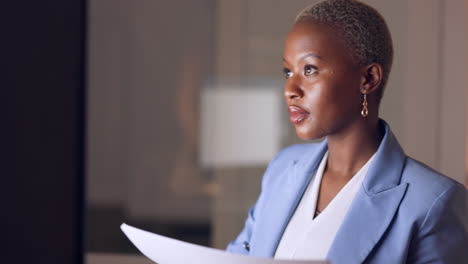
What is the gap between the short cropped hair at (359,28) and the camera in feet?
3.39

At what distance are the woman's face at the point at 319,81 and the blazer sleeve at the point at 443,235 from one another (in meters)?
0.23

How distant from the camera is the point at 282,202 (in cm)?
118

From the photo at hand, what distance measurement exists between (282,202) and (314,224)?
114 millimetres

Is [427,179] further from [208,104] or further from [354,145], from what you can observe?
[208,104]

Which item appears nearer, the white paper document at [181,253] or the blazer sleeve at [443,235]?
the white paper document at [181,253]

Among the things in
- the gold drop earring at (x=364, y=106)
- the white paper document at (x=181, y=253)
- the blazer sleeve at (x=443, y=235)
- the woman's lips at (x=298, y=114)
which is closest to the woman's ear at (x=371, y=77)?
the gold drop earring at (x=364, y=106)

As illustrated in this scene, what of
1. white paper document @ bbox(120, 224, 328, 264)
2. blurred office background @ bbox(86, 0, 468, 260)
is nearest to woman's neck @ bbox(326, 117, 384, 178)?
white paper document @ bbox(120, 224, 328, 264)

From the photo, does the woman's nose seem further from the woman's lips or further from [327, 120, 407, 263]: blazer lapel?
[327, 120, 407, 263]: blazer lapel

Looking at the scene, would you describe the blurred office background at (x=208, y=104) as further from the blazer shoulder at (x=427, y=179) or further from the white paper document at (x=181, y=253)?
the white paper document at (x=181, y=253)

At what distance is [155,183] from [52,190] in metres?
4.25

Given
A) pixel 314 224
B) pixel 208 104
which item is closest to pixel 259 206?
pixel 314 224

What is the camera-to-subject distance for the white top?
1.06 m

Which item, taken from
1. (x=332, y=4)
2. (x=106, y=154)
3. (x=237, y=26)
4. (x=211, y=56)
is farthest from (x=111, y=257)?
(x=106, y=154)

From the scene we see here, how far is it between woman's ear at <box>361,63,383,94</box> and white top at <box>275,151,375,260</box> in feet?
0.48
